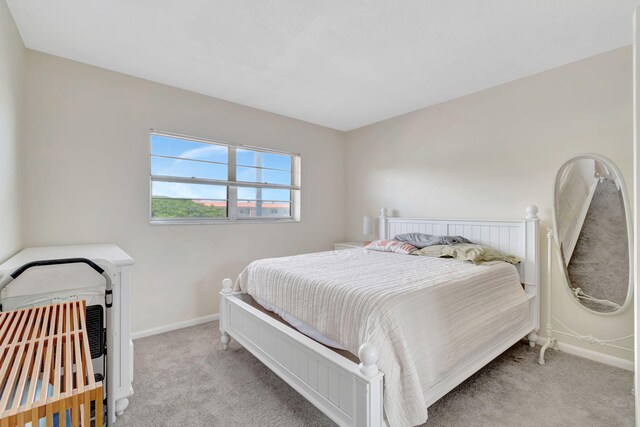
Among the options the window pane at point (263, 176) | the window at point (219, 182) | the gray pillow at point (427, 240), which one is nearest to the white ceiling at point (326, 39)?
the window at point (219, 182)

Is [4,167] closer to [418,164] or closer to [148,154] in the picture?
[148,154]

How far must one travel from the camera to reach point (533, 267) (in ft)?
8.50

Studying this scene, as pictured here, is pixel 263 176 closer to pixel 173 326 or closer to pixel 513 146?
pixel 173 326

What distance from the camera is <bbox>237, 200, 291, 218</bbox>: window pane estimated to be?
3.60 meters

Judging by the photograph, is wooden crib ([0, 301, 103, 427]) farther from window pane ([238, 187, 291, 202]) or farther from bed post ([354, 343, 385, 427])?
window pane ([238, 187, 291, 202])

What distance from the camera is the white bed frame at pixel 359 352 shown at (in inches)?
51.8

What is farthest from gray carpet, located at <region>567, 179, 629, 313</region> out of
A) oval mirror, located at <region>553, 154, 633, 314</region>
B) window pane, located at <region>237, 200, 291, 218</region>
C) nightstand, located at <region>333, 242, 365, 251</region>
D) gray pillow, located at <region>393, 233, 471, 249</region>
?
window pane, located at <region>237, 200, 291, 218</region>

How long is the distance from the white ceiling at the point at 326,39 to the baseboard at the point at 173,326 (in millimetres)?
2433

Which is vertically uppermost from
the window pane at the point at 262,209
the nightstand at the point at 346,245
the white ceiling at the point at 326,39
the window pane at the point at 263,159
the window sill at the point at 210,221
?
the white ceiling at the point at 326,39

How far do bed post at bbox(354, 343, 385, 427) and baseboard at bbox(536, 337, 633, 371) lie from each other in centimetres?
215

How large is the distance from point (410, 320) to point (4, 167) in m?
2.60

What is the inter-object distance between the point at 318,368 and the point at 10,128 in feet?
8.22

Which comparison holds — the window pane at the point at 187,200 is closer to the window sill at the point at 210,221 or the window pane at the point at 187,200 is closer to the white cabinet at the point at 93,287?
the window sill at the point at 210,221

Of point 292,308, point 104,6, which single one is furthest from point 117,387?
point 104,6
